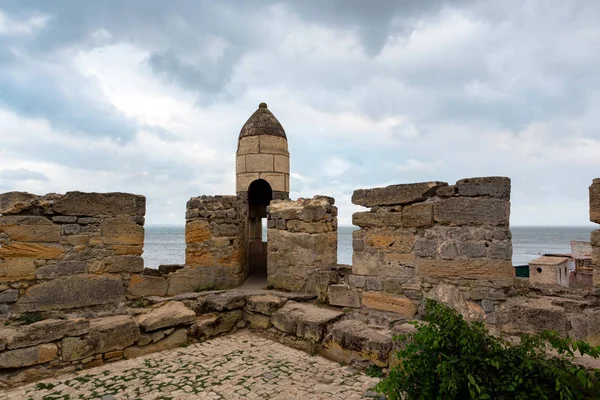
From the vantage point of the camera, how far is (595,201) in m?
3.74

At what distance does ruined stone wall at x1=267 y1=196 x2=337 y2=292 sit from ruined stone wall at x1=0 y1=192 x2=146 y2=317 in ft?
7.63

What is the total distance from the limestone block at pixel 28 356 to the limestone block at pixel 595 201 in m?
6.23

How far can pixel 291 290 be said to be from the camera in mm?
6902

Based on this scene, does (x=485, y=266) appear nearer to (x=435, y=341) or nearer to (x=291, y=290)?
(x=435, y=341)

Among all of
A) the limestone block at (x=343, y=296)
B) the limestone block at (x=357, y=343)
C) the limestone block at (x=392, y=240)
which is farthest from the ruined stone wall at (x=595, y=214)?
the limestone block at (x=343, y=296)

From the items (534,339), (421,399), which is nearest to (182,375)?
(421,399)

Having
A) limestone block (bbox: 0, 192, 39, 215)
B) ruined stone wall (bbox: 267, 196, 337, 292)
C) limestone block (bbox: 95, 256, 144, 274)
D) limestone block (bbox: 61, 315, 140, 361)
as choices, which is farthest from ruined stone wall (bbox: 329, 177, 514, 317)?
limestone block (bbox: 0, 192, 39, 215)

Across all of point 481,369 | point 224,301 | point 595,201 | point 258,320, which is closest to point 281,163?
point 224,301

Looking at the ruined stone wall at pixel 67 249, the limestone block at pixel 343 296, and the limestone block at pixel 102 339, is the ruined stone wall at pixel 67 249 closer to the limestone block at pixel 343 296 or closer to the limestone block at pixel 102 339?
the limestone block at pixel 102 339

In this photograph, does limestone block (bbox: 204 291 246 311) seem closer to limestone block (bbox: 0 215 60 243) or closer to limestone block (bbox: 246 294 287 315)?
limestone block (bbox: 246 294 287 315)

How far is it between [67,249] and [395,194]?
15.7 ft

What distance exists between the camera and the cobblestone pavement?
410cm

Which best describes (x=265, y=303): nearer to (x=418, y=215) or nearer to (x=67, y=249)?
(x=418, y=215)

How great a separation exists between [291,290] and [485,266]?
11.5 feet
